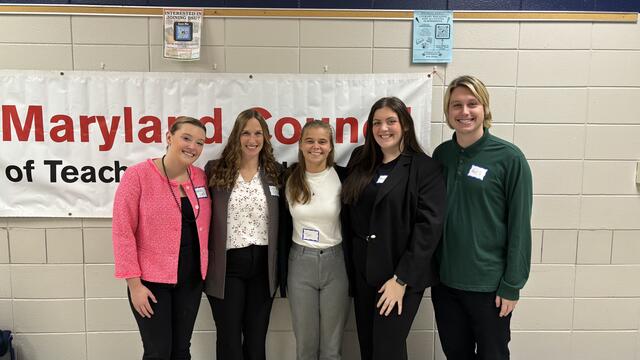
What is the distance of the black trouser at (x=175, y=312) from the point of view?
1707 mm

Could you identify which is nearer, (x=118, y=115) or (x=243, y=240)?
(x=243, y=240)

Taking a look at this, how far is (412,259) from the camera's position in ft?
5.34

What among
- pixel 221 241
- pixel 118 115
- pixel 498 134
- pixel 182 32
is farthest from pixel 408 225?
pixel 118 115

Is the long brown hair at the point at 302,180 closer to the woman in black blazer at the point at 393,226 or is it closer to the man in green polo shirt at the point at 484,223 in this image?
the woman in black blazer at the point at 393,226

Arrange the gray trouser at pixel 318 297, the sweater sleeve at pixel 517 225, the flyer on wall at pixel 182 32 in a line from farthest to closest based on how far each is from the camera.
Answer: the flyer on wall at pixel 182 32, the gray trouser at pixel 318 297, the sweater sleeve at pixel 517 225

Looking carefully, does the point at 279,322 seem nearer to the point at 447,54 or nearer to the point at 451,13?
the point at 447,54

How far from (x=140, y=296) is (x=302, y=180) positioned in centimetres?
83

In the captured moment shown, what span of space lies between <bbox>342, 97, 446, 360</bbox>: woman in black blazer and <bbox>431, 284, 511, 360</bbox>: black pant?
0.12 m

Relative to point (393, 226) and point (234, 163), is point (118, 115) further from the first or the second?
point (393, 226)

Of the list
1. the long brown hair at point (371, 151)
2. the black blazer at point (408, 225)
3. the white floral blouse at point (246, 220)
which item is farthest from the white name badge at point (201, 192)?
the black blazer at point (408, 225)

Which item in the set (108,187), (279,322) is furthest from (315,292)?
(108,187)

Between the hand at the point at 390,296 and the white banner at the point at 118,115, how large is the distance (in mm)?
877

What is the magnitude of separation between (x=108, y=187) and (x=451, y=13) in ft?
6.85

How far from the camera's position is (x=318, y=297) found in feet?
5.97
